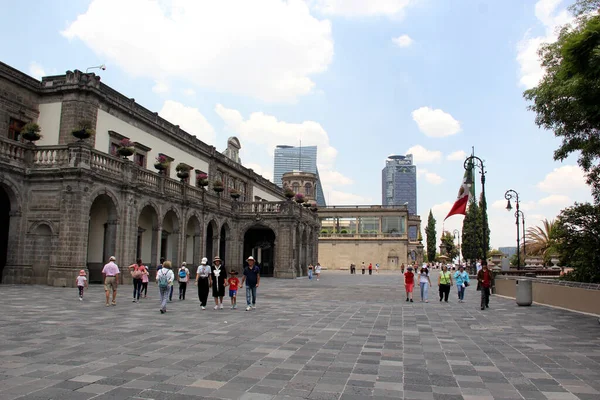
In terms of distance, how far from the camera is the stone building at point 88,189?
21.3m

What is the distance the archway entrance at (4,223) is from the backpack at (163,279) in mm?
12578

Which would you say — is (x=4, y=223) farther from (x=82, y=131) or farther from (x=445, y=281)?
(x=445, y=281)

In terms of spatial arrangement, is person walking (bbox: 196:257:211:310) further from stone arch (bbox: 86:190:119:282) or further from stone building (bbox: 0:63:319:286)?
stone arch (bbox: 86:190:119:282)

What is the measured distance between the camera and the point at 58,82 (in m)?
25.8

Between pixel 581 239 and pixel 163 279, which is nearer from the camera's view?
pixel 163 279

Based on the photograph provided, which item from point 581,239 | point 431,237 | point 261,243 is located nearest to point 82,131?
point 581,239

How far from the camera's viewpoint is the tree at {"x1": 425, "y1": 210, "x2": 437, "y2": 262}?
108 metres

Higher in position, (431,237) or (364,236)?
(431,237)

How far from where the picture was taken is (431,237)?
359 feet

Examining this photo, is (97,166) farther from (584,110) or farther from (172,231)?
(584,110)

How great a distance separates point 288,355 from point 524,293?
13058mm

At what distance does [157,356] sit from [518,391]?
5429 millimetres

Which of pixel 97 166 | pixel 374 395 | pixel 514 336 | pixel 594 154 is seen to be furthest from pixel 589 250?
pixel 97 166

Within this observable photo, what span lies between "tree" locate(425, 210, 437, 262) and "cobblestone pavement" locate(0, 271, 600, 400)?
96446 mm
